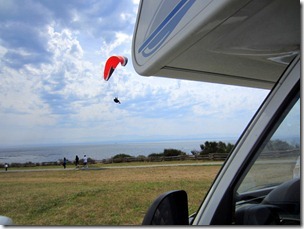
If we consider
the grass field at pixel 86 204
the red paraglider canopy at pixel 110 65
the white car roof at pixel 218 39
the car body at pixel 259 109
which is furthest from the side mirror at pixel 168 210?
the grass field at pixel 86 204

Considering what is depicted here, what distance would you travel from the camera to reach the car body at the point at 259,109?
1260 millimetres

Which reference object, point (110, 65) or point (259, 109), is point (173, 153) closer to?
point (110, 65)

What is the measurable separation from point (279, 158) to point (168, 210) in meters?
0.55

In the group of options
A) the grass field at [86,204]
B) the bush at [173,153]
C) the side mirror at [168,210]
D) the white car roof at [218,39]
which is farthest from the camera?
the bush at [173,153]

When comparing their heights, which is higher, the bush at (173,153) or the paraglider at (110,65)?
the paraglider at (110,65)

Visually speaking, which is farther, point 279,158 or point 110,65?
point 110,65

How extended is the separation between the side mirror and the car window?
0.89 feet

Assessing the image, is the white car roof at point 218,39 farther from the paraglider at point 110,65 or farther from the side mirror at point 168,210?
the paraglider at point 110,65

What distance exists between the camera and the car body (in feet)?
4.13

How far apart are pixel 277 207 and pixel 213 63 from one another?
825 millimetres

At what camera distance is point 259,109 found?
1.38 metres

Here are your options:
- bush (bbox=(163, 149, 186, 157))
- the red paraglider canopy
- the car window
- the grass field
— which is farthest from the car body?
bush (bbox=(163, 149, 186, 157))

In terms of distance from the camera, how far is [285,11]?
123 centimetres

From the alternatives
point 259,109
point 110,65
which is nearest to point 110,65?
point 110,65
